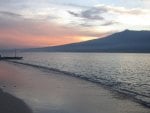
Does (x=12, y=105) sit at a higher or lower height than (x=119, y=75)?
higher

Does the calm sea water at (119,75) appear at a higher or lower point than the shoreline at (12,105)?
lower

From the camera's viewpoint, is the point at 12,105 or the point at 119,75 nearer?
the point at 12,105

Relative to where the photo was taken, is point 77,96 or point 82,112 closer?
point 82,112

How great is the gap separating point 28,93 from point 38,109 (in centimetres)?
640

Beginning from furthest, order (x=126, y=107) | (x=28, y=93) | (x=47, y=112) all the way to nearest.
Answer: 1. (x=28, y=93)
2. (x=126, y=107)
3. (x=47, y=112)

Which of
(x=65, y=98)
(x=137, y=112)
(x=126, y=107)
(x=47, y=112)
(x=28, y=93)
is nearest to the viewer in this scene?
(x=47, y=112)

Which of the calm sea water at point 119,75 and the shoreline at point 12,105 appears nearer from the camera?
the shoreline at point 12,105

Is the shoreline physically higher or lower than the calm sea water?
higher

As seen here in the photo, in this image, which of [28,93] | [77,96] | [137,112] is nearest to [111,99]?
[77,96]

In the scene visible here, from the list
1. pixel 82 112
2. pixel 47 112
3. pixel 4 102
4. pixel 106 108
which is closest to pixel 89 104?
pixel 106 108

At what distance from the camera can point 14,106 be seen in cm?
1719

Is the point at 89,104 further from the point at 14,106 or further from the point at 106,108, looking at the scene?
the point at 14,106

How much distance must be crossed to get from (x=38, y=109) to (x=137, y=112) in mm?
5385

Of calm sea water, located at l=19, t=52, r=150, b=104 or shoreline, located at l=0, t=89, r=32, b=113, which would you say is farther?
calm sea water, located at l=19, t=52, r=150, b=104
